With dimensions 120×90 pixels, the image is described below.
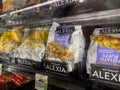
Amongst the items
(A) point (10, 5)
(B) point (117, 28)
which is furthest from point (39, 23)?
(B) point (117, 28)

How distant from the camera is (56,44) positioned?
3.24ft

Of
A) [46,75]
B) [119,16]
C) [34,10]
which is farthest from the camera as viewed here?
[34,10]

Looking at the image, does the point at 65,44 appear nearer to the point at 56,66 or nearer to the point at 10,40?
the point at 56,66

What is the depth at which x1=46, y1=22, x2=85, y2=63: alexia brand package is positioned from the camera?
89cm

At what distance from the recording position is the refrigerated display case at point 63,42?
2.65 feet

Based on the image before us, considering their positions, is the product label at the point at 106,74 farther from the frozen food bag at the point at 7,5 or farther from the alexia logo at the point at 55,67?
the frozen food bag at the point at 7,5

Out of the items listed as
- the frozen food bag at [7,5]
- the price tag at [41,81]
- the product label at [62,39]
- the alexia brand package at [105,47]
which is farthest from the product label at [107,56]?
the frozen food bag at [7,5]

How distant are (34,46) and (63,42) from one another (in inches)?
9.0

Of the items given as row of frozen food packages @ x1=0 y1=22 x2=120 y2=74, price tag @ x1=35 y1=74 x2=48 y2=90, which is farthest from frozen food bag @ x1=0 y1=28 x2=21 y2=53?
price tag @ x1=35 y1=74 x2=48 y2=90

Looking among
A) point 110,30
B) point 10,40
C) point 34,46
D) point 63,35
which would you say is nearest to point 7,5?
point 10,40

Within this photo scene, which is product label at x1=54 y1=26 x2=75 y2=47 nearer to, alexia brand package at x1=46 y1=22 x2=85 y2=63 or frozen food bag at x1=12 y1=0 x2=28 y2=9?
alexia brand package at x1=46 y1=22 x2=85 y2=63

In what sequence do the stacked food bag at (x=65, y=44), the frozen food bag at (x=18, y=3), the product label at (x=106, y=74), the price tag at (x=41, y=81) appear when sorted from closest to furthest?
the product label at (x=106, y=74), the stacked food bag at (x=65, y=44), the price tag at (x=41, y=81), the frozen food bag at (x=18, y=3)

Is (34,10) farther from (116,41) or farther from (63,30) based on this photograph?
(116,41)

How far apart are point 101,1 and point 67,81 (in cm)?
37
